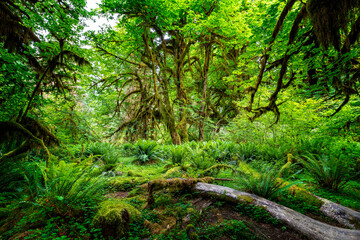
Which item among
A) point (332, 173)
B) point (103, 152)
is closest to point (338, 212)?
point (332, 173)

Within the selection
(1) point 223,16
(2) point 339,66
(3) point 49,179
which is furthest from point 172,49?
(3) point 49,179

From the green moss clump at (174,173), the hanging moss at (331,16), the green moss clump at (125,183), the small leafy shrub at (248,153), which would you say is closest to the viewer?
the hanging moss at (331,16)

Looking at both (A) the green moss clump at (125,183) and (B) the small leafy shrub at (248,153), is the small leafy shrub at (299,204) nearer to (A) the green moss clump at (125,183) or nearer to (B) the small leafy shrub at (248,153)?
(A) the green moss clump at (125,183)

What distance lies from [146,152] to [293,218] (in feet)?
18.0

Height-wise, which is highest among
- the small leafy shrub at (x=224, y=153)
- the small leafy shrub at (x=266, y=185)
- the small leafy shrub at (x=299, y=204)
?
the small leafy shrub at (x=266, y=185)

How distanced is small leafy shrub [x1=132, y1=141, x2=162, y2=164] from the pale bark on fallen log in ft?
13.6

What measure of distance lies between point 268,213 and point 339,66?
2421 mm

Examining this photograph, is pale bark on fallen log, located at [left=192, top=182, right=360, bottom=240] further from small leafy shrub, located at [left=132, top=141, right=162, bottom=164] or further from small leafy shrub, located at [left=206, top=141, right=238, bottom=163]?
small leafy shrub, located at [left=132, top=141, right=162, bottom=164]

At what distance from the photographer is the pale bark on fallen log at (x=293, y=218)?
140 centimetres

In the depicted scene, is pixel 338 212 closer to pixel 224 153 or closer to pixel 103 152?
pixel 224 153

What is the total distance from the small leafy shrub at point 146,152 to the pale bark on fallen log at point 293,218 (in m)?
4.13

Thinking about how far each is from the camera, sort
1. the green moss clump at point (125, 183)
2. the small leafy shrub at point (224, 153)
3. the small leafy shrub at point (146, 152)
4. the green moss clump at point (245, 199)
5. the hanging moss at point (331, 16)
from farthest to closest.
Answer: the small leafy shrub at point (146, 152)
the small leafy shrub at point (224, 153)
the green moss clump at point (125, 183)
the green moss clump at point (245, 199)
the hanging moss at point (331, 16)

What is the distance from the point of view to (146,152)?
6402 millimetres

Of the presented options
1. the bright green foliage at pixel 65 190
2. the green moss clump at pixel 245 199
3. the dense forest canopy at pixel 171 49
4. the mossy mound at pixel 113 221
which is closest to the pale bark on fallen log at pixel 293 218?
the green moss clump at pixel 245 199
